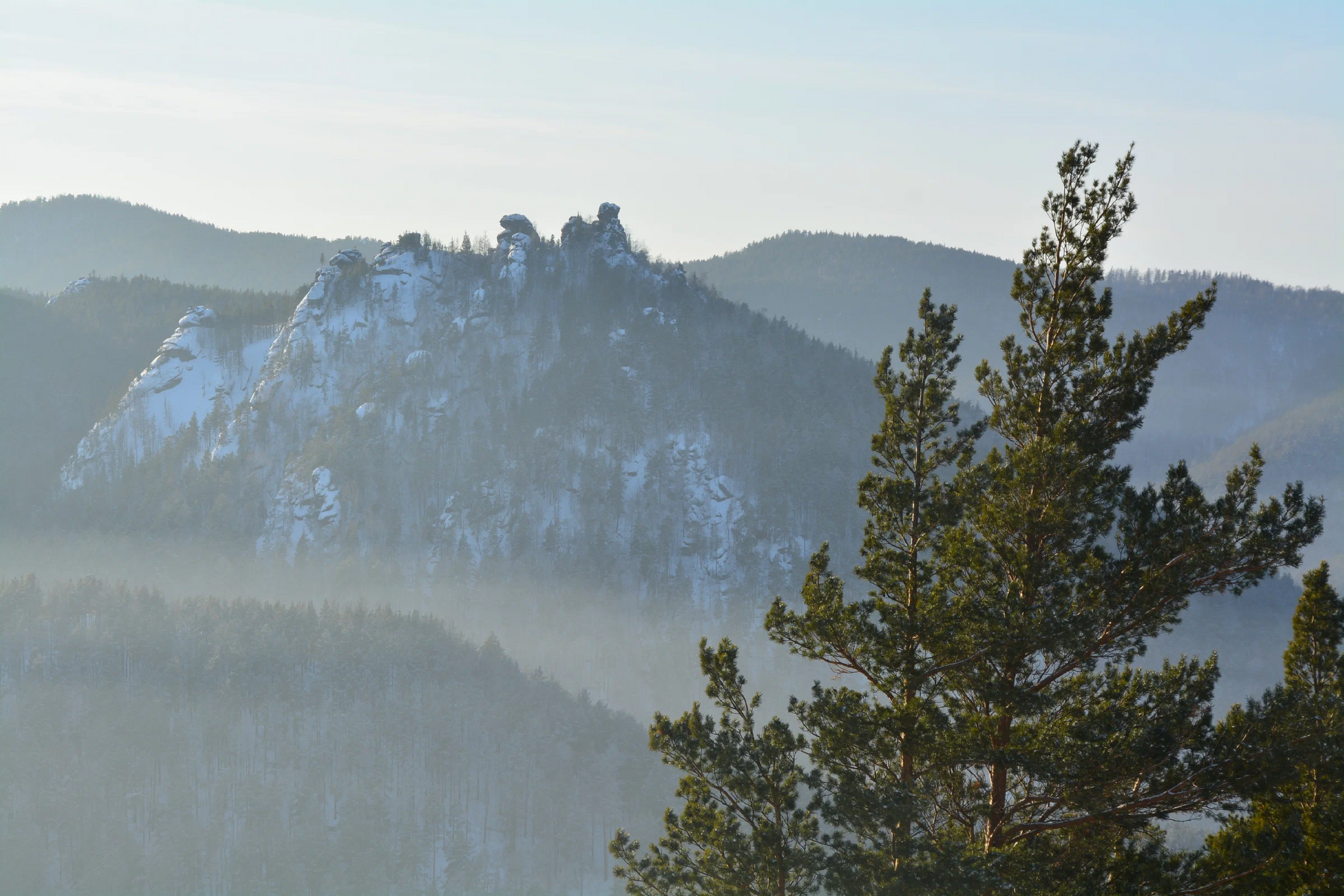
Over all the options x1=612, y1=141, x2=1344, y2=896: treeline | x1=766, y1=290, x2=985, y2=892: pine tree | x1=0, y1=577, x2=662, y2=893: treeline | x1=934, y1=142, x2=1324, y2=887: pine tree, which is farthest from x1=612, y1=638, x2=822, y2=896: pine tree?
x1=0, y1=577, x2=662, y2=893: treeline

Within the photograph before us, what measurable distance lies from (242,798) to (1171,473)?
163m

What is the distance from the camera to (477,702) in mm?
180000

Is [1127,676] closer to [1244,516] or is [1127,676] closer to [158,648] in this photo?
[1244,516]

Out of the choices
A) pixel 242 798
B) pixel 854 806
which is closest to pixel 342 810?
pixel 242 798

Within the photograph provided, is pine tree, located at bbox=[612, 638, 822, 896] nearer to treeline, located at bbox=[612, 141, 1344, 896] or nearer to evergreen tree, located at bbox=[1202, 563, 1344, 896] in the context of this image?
treeline, located at bbox=[612, 141, 1344, 896]

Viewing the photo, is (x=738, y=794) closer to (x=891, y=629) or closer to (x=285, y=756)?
(x=891, y=629)

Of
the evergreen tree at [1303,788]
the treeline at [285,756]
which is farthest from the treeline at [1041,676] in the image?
the treeline at [285,756]

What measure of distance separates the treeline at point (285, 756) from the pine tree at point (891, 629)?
145m

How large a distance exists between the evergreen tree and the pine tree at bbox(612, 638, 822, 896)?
7.19 metres

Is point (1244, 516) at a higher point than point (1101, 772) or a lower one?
higher

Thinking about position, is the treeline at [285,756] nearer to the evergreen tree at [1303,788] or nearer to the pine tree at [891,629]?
the pine tree at [891,629]

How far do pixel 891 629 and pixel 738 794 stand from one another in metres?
4.45

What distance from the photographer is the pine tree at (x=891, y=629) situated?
21.1m

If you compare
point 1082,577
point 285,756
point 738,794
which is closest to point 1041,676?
point 1082,577
